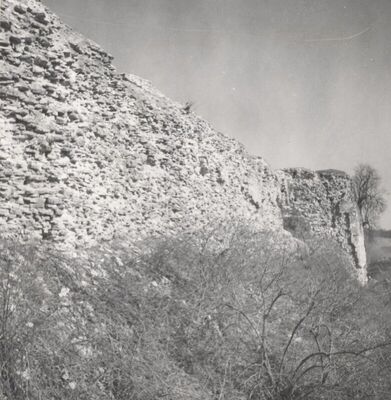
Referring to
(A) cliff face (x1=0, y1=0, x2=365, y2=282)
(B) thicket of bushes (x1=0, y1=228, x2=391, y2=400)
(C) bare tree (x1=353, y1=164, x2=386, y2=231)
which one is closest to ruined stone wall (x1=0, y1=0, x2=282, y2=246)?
(A) cliff face (x1=0, y1=0, x2=365, y2=282)

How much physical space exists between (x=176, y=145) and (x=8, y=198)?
365cm

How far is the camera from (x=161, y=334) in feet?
12.4

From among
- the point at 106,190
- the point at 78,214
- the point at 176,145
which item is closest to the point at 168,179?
the point at 176,145

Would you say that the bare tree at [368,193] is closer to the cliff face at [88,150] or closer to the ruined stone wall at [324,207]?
the ruined stone wall at [324,207]

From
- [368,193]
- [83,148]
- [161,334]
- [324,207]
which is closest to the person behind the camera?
[161,334]

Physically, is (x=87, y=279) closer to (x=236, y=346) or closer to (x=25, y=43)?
(x=236, y=346)

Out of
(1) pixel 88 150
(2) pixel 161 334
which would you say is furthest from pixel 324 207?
(2) pixel 161 334

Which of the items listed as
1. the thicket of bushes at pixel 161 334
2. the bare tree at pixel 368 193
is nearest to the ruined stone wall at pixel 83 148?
the thicket of bushes at pixel 161 334

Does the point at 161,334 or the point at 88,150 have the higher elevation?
the point at 88,150

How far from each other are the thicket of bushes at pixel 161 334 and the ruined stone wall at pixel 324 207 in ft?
20.6

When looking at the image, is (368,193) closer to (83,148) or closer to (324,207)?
(324,207)

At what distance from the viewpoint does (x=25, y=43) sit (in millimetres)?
4262

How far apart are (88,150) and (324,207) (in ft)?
32.8

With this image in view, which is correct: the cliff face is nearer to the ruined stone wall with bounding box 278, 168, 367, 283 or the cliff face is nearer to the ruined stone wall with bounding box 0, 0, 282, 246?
the ruined stone wall with bounding box 0, 0, 282, 246
